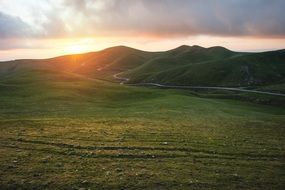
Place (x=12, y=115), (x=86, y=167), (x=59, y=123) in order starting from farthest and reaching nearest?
(x=12, y=115)
(x=59, y=123)
(x=86, y=167)

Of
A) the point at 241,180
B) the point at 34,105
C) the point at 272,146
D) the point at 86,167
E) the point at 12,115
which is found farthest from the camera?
the point at 34,105

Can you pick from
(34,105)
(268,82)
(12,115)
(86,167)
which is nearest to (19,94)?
(34,105)

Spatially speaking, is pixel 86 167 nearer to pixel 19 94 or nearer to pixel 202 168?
pixel 202 168

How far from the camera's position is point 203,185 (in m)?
20.8

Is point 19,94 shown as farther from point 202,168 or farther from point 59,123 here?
point 202,168

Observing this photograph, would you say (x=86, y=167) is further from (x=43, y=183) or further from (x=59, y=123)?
(x=59, y=123)

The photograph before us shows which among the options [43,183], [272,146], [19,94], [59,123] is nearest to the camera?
[43,183]

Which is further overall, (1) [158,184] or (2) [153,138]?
(2) [153,138]

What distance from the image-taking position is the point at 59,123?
4225 centimetres

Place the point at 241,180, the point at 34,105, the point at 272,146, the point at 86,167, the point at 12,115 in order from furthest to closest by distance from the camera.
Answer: the point at 34,105 → the point at 12,115 → the point at 272,146 → the point at 86,167 → the point at 241,180

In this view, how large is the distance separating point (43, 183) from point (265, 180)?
49.2 ft

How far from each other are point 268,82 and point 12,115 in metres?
167

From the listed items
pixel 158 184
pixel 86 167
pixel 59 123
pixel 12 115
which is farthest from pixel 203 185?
pixel 12 115

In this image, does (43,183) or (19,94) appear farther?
(19,94)
